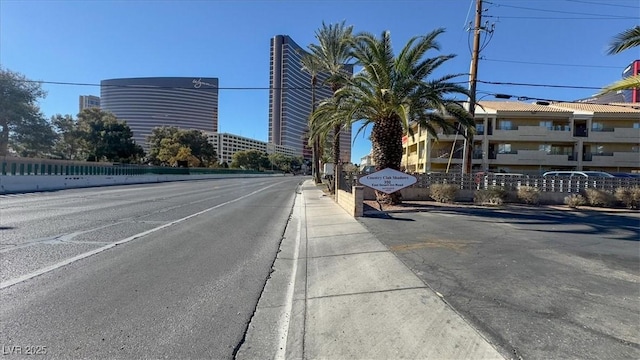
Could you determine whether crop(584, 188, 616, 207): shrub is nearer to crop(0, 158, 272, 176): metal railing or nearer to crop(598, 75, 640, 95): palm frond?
crop(598, 75, 640, 95): palm frond

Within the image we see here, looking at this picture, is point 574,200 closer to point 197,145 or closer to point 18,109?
point 18,109

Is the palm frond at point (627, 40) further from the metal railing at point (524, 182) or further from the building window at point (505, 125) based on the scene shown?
the building window at point (505, 125)

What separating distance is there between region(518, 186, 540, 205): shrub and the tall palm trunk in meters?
7.08

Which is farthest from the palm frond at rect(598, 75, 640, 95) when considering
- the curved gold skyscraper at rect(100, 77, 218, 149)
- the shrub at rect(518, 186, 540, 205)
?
the curved gold skyscraper at rect(100, 77, 218, 149)

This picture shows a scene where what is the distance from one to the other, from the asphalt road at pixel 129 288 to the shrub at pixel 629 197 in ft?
59.8

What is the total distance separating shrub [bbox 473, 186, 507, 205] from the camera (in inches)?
691

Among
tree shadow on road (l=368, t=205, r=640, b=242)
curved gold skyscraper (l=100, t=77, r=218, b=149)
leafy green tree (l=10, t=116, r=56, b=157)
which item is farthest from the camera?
curved gold skyscraper (l=100, t=77, r=218, b=149)

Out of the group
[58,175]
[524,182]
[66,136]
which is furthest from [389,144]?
[66,136]

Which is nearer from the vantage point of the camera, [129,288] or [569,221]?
[129,288]

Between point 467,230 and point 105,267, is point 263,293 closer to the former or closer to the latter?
point 105,267

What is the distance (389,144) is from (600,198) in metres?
11.5

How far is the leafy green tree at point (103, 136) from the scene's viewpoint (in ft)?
201

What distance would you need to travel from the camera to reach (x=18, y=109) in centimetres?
4369

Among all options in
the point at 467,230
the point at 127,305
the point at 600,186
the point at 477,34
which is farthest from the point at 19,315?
the point at 600,186
